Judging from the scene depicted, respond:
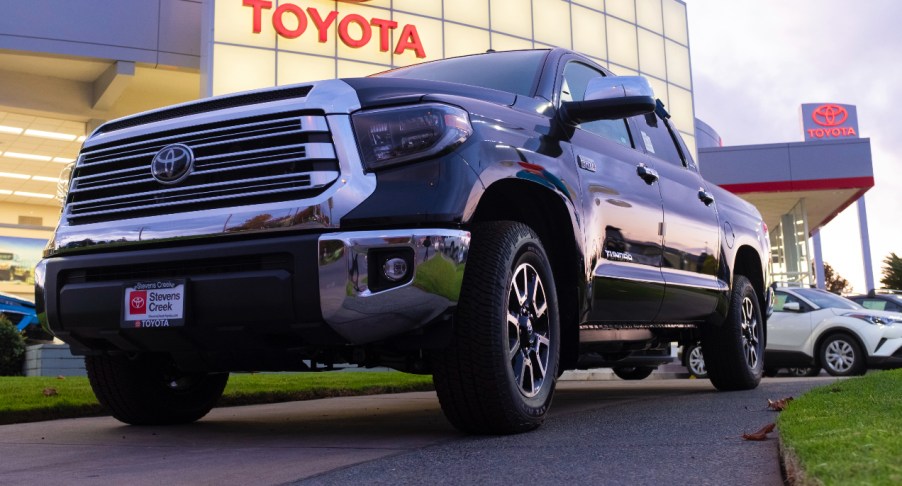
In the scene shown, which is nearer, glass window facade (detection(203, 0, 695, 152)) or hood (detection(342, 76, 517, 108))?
hood (detection(342, 76, 517, 108))

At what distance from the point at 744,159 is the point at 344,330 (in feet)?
100

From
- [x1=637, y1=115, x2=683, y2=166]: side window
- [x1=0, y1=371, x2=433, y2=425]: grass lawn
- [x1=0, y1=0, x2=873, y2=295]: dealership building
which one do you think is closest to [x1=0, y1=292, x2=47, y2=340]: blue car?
[x1=0, y1=0, x2=873, y2=295]: dealership building

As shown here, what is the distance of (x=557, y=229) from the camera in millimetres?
4492

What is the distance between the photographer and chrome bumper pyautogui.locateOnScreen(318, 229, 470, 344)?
11.5 feet

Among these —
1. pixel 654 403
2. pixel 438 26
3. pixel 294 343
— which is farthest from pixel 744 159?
pixel 294 343

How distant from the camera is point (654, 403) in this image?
19.1 ft

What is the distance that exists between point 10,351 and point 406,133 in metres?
12.0

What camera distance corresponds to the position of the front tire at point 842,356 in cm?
1309

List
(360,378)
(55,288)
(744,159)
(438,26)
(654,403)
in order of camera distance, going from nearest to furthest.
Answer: (55,288) → (654,403) → (360,378) → (438,26) → (744,159)

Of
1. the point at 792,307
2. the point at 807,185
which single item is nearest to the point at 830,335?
the point at 792,307

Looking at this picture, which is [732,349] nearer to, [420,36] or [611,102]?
[611,102]

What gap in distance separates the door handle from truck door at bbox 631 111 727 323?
126 millimetres

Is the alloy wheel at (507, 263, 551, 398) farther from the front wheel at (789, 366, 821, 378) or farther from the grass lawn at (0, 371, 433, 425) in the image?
the front wheel at (789, 366, 821, 378)

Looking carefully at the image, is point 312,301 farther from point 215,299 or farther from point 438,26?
point 438,26
